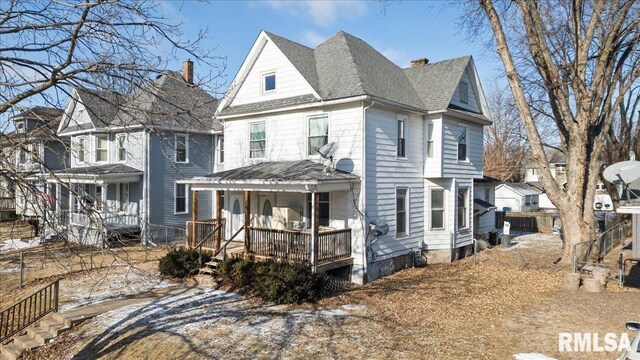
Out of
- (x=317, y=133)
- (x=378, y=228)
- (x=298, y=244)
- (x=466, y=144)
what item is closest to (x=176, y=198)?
(x=317, y=133)

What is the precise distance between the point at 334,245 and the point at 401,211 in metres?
3.74

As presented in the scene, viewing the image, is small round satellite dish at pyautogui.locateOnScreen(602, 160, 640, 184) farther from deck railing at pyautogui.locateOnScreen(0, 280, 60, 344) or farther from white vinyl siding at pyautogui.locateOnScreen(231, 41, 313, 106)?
deck railing at pyautogui.locateOnScreen(0, 280, 60, 344)

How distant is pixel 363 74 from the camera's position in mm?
15703

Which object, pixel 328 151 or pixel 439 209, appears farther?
pixel 439 209

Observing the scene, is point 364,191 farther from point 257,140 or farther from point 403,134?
point 257,140

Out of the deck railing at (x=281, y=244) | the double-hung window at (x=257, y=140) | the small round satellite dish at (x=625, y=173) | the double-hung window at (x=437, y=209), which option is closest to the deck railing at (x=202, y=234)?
the deck railing at (x=281, y=244)

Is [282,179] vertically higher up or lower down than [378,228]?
higher up

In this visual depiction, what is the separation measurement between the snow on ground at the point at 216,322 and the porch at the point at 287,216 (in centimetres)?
219

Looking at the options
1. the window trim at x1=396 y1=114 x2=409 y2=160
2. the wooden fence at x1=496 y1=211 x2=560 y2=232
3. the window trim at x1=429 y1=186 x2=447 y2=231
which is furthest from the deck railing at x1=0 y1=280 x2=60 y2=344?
the wooden fence at x1=496 y1=211 x2=560 y2=232

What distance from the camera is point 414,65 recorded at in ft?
71.3

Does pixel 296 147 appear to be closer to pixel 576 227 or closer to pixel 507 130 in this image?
pixel 576 227

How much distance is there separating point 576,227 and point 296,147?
1119 cm

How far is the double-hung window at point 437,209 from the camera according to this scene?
17781 millimetres

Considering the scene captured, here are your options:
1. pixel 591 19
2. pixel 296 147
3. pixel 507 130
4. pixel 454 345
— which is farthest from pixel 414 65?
pixel 507 130
